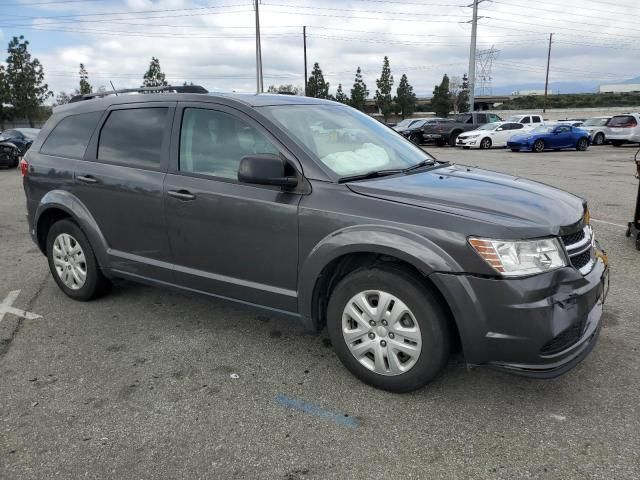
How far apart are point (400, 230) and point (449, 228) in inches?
10.3

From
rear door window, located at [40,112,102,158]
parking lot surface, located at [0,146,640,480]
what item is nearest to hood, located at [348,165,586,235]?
parking lot surface, located at [0,146,640,480]

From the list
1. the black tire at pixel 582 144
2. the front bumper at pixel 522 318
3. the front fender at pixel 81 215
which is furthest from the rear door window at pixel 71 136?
the black tire at pixel 582 144

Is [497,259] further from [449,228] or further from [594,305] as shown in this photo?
[594,305]

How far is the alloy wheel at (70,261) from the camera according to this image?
454 cm

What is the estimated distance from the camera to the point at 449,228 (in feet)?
8.94

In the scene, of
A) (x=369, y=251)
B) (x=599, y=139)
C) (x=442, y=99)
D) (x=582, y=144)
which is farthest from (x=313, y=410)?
(x=442, y=99)

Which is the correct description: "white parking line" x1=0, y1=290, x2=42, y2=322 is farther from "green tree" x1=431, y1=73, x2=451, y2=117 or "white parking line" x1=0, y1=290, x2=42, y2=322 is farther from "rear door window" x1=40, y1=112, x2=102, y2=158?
"green tree" x1=431, y1=73, x2=451, y2=117

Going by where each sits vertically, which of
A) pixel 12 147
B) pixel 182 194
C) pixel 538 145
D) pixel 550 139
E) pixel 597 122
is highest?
pixel 182 194

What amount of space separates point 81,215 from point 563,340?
3677mm

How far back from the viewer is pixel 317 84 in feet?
214

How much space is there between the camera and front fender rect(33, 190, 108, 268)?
427cm

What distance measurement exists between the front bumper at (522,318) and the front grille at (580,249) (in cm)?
11

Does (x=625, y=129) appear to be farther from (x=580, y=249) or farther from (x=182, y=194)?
(x=182, y=194)

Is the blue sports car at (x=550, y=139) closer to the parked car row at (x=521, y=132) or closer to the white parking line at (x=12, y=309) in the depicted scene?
the parked car row at (x=521, y=132)
